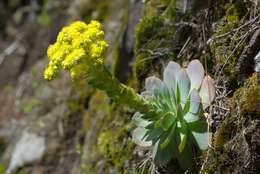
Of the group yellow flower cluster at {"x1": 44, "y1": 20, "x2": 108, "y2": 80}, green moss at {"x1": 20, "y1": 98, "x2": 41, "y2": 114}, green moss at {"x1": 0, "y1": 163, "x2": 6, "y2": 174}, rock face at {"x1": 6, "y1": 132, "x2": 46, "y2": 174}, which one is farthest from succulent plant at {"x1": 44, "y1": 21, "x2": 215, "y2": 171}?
green moss at {"x1": 20, "y1": 98, "x2": 41, "y2": 114}

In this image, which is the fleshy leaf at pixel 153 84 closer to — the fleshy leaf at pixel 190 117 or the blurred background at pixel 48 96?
the fleshy leaf at pixel 190 117

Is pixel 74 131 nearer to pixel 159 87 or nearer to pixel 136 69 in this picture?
pixel 136 69

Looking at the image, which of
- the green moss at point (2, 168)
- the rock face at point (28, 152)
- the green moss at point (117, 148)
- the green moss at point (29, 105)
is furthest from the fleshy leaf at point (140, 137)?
the green moss at point (29, 105)

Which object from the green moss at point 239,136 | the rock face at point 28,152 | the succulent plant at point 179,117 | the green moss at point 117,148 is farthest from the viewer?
the rock face at point 28,152

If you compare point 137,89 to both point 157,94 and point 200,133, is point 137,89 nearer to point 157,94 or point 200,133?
point 157,94

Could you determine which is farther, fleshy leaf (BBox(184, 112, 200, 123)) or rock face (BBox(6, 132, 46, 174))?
rock face (BBox(6, 132, 46, 174))

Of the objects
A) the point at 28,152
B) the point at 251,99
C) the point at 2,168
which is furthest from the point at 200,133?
the point at 2,168

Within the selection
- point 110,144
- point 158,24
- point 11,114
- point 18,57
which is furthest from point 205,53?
point 18,57

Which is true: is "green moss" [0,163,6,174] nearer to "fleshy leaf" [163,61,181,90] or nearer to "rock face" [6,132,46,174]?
"rock face" [6,132,46,174]
